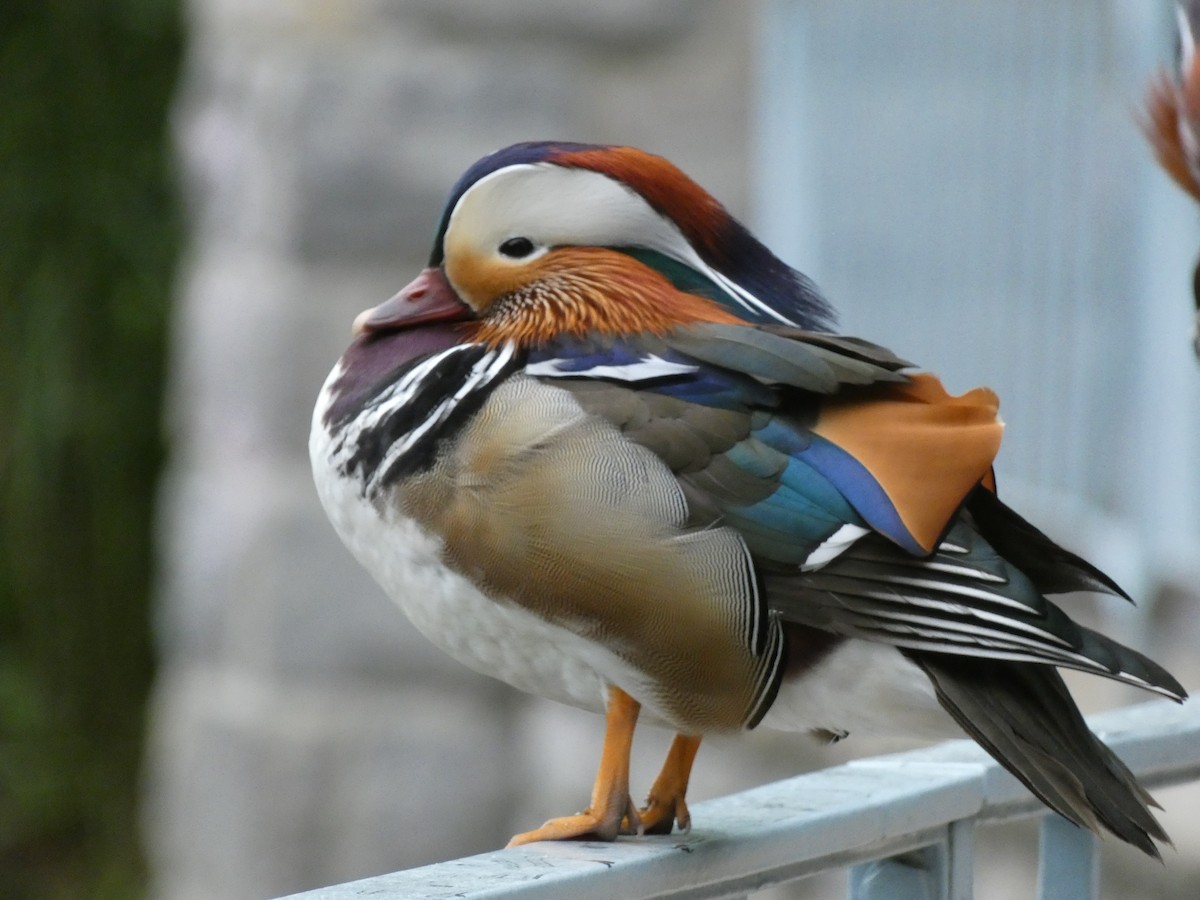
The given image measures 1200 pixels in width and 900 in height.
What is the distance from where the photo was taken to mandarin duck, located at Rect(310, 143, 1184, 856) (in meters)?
0.56

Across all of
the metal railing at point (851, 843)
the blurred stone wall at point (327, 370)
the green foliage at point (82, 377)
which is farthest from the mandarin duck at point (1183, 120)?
the green foliage at point (82, 377)

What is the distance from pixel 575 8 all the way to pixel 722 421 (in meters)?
0.90

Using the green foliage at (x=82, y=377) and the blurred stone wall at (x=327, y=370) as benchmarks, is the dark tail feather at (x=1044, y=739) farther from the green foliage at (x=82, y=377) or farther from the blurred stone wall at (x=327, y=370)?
the green foliage at (x=82, y=377)

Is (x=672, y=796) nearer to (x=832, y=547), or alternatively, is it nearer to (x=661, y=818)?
(x=661, y=818)

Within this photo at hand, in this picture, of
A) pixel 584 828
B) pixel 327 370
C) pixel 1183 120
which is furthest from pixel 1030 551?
pixel 327 370

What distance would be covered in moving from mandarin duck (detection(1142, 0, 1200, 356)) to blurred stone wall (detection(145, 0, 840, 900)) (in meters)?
0.54

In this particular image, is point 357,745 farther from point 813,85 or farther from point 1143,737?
point 1143,737

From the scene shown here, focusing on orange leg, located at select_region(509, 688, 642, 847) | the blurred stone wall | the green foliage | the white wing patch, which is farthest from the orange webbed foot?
the green foliage

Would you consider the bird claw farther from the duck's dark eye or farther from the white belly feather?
the duck's dark eye

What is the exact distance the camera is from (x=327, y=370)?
4.81 feet

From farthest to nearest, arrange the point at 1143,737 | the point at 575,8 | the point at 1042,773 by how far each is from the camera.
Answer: the point at 575,8 → the point at 1143,737 → the point at 1042,773

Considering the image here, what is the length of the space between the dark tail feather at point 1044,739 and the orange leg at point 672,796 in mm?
103

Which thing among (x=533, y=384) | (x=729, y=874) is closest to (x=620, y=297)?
(x=533, y=384)

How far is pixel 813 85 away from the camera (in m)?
1.42
